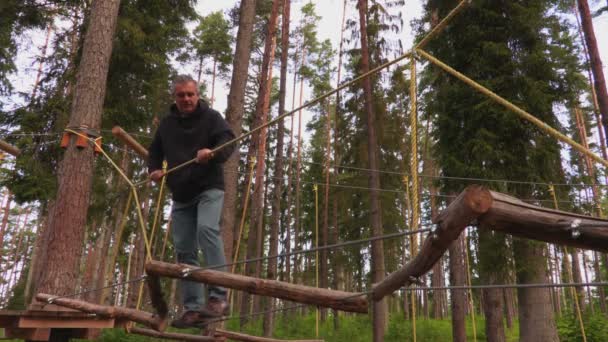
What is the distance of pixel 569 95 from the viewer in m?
8.48

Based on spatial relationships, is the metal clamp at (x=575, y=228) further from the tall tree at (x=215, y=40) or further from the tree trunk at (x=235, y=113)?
the tall tree at (x=215, y=40)

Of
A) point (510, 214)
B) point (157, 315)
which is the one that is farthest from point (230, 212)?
point (510, 214)

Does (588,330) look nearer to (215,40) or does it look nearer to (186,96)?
(186,96)

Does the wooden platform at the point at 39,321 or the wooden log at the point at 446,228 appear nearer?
the wooden log at the point at 446,228

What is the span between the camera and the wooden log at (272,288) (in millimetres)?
2449

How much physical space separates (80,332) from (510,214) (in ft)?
16.2

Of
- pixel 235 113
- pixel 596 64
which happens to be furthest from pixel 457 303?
pixel 235 113

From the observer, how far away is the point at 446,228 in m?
1.89

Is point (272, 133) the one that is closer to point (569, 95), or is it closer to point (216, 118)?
point (569, 95)

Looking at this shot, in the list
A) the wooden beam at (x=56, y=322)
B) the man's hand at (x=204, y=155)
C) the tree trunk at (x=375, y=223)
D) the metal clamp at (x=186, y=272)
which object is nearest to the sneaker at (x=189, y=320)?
the metal clamp at (x=186, y=272)

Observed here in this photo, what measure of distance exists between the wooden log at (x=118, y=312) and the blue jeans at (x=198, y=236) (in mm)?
377

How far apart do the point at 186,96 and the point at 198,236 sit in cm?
99

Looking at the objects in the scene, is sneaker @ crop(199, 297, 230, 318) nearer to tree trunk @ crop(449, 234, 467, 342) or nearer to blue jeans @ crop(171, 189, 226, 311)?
blue jeans @ crop(171, 189, 226, 311)

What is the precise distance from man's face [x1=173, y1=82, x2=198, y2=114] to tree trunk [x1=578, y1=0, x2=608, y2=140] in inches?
308
